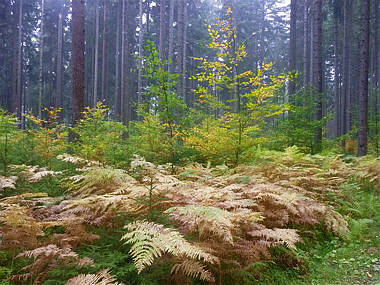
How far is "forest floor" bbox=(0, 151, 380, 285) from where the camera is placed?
218 centimetres

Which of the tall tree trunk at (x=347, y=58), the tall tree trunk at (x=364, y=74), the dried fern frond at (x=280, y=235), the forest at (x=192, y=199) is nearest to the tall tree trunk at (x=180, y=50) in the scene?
the forest at (x=192, y=199)

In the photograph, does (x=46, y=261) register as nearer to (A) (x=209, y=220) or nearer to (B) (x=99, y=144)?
(A) (x=209, y=220)

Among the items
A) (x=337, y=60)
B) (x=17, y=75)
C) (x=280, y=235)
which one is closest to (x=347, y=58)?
(x=337, y=60)

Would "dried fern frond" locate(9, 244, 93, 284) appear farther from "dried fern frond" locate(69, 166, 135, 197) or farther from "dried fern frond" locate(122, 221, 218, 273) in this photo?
"dried fern frond" locate(69, 166, 135, 197)

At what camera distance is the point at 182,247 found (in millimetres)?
1889

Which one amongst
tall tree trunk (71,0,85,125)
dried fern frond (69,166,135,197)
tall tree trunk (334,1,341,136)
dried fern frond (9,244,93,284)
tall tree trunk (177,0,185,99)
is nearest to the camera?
dried fern frond (9,244,93,284)

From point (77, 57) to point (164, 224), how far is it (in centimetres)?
713

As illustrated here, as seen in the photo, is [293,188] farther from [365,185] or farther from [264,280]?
[365,185]

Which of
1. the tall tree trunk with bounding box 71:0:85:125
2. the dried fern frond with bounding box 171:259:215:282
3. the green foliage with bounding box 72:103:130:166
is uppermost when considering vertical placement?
the tall tree trunk with bounding box 71:0:85:125

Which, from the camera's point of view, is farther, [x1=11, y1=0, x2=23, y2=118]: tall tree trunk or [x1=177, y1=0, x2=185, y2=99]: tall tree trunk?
[x1=11, y1=0, x2=23, y2=118]: tall tree trunk

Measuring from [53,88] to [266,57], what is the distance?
28252 millimetres

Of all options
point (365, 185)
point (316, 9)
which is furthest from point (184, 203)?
point (316, 9)

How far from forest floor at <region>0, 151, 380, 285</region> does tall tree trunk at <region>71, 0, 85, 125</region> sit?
381 centimetres

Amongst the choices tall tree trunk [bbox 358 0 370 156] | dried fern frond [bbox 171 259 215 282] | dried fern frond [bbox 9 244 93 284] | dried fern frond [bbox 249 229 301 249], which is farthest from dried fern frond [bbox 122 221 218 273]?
tall tree trunk [bbox 358 0 370 156]
